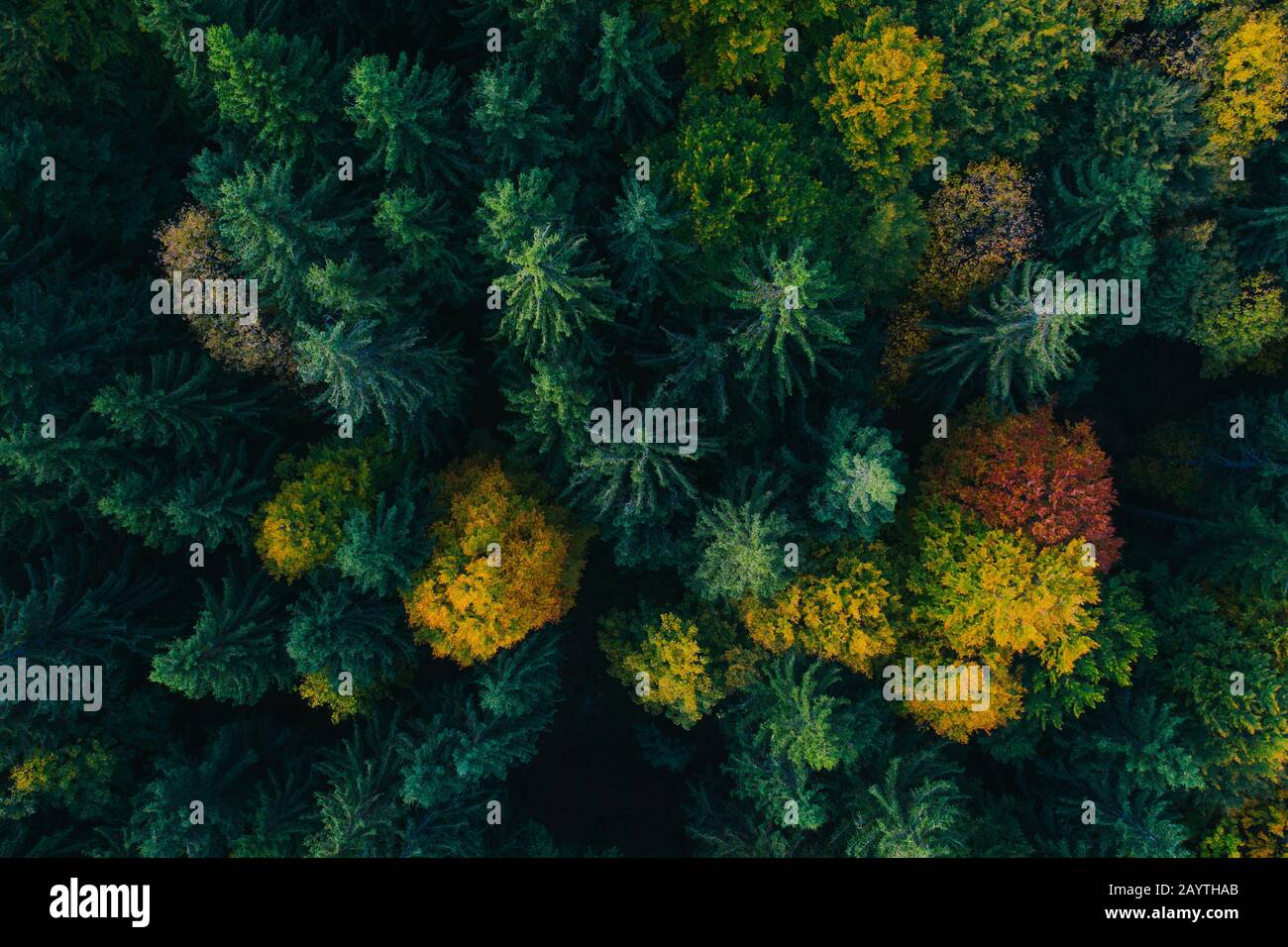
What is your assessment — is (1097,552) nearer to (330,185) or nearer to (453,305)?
(453,305)

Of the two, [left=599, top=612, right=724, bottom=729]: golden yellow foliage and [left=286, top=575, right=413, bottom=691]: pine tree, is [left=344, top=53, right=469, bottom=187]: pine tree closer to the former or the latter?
[left=286, top=575, right=413, bottom=691]: pine tree

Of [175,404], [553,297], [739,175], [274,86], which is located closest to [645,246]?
[553,297]

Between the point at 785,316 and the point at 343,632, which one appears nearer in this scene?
the point at 785,316

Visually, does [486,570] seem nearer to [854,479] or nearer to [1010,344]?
[854,479]

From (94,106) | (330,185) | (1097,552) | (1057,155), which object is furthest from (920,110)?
(94,106)

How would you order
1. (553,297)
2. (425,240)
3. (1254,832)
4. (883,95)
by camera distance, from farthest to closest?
(1254,832), (883,95), (425,240), (553,297)

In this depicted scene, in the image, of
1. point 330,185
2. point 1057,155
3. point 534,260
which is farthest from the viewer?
point 1057,155

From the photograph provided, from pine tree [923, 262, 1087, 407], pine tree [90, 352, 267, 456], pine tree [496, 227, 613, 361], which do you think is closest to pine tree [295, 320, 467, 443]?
pine tree [496, 227, 613, 361]
